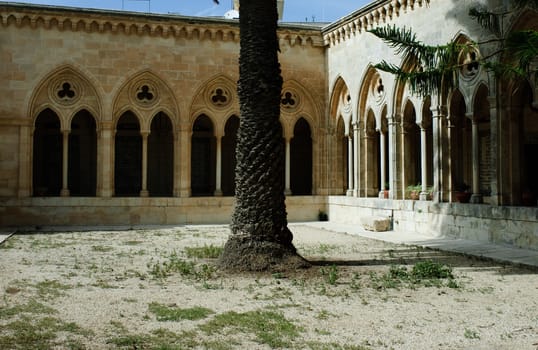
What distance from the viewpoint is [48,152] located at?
19.8 m

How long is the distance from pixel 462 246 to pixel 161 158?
1211cm

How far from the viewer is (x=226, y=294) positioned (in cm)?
673

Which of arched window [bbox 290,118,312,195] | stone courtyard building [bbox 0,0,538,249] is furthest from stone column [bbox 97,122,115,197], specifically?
arched window [bbox 290,118,312,195]

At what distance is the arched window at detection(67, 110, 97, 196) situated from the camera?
1988 cm

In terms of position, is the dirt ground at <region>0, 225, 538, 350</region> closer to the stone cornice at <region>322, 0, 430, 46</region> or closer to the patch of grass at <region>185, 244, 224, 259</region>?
the patch of grass at <region>185, 244, 224, 259</region>

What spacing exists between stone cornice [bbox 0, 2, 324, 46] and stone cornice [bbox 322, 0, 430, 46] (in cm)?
70

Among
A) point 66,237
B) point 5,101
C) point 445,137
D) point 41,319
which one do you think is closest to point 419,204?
point 445,137

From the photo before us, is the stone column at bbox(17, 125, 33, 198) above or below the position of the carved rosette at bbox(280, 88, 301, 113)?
below

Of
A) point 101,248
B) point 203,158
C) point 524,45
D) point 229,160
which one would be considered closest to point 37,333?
point 101,248

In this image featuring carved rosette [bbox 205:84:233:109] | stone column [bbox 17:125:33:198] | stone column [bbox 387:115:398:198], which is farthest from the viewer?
carved rosette [bbox 205:84:233:109]

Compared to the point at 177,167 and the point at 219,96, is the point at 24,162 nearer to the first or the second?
the point at 177,167

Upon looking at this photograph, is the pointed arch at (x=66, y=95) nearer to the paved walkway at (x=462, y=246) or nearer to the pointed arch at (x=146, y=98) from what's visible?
the pointed arch at (x=146, y=98)

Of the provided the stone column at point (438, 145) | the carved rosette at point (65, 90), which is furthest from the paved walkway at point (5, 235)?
the stone column at point (438, 145)

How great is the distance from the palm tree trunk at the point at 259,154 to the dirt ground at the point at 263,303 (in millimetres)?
521
